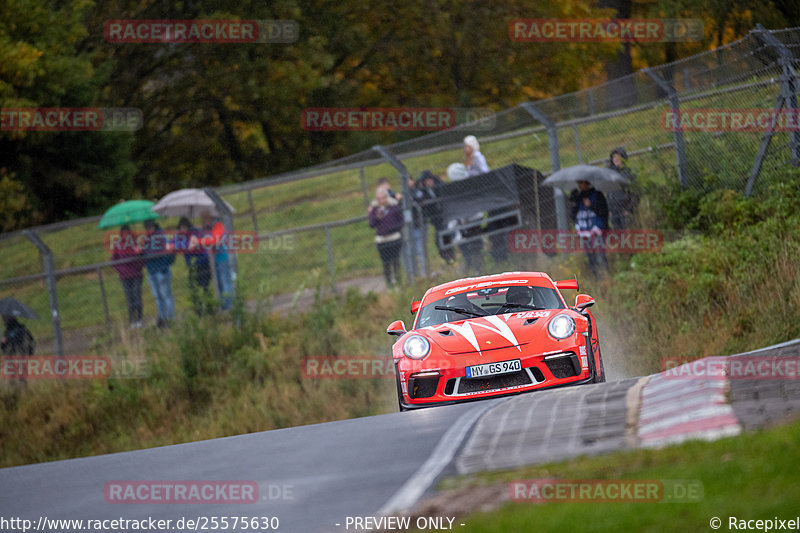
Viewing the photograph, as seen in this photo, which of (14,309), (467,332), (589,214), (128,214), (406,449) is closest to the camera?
(406,449)

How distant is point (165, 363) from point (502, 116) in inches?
262

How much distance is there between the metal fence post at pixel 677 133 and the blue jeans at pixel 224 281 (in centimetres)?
731

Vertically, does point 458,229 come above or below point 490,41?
below

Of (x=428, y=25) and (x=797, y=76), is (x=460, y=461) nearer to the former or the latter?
Result: (x=797, y=76)

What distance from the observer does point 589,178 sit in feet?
50.4

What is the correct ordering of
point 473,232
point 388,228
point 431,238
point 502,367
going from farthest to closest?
1. point 431,238
2. point 388,228
3. point 473,232
4. point 502,367

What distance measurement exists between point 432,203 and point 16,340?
24.4 ft

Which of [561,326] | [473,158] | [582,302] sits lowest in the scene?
[561,326]

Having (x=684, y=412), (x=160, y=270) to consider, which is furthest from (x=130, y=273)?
(x=684, y=412)

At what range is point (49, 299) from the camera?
60.4ft

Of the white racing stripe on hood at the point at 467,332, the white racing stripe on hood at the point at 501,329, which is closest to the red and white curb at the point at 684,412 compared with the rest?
the white racing stripe on hood at the point at 501,329

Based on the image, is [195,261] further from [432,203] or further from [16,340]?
[432,203]

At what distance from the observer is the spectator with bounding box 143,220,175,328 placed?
17781mm

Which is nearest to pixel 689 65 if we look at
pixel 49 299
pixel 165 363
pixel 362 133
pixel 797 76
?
pixel 797 76
